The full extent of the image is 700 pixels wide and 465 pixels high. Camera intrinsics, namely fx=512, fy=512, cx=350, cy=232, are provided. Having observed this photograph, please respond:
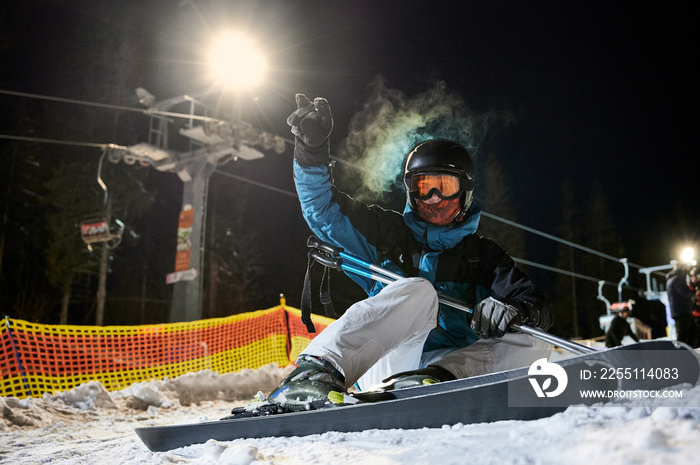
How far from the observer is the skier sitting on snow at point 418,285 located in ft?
7.78

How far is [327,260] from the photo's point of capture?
3.23 meters

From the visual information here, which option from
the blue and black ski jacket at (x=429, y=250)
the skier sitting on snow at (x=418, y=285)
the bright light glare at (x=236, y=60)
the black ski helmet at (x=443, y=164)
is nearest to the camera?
the skier sitting on snow at (x=418, y=285)

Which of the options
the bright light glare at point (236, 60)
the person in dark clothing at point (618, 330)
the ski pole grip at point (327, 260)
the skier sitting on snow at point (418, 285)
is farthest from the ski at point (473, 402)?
the bright light glare at point (236, 60)

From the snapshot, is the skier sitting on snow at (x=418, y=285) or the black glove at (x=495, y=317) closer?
A: the skier sitting on snow at (x=418, y=285)

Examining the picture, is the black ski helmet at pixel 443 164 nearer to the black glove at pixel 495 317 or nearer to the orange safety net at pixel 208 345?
the black glove at pixel 495 317

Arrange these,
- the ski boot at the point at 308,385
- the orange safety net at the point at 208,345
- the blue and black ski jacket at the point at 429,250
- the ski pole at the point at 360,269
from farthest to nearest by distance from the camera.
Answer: the orange safety net at the point at 208,345
the blue and black ski jacket at the point at 429,250
the ski pole at the point at 360,269
the ski boot at the point at 308,385

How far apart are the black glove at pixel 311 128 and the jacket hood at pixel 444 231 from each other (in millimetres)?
770

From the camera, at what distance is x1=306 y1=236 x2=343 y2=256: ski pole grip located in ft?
10.7

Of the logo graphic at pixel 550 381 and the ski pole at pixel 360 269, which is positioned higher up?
the ski pole at pixel 360 269

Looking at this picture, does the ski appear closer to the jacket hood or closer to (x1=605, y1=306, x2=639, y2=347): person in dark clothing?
the jacket hood

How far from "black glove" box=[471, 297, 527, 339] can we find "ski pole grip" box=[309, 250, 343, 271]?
89cm

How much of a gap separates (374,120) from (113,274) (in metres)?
32.0

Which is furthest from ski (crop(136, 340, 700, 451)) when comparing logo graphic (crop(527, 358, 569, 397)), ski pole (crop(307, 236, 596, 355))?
ski pole (crop(307, 236, 596, 355))

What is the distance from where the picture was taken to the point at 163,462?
196 cm
